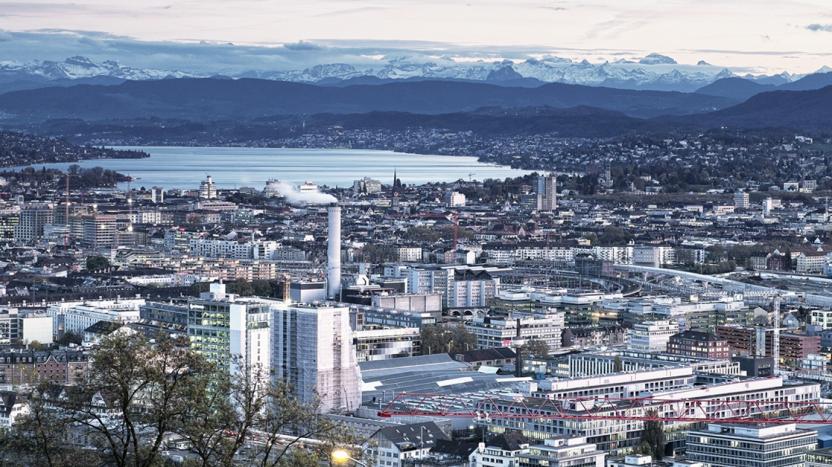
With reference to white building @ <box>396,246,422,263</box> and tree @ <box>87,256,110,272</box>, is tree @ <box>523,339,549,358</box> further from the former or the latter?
white building @ <box>396,246,422,263</box>

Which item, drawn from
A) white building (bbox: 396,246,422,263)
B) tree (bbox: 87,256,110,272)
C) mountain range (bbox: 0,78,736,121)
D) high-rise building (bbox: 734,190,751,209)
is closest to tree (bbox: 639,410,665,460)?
tree (bbox: 87,256,110,272)

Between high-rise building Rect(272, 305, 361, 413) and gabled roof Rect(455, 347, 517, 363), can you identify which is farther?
gabled roof Rect(455, 347, 517, 363)

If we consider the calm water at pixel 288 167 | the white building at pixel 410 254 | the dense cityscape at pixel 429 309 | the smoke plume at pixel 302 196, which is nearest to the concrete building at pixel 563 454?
the dense cityscape at pixel 429 309

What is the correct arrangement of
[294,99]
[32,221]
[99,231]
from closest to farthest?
1. [99,231]
2. [32,221]
3. [294,99]

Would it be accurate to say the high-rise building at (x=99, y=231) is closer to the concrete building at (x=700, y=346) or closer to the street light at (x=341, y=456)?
the concrete building at (x=700, y=346)

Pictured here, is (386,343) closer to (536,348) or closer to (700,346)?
(536,348)

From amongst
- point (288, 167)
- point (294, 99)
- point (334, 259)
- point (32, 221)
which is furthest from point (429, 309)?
point (294, 99)

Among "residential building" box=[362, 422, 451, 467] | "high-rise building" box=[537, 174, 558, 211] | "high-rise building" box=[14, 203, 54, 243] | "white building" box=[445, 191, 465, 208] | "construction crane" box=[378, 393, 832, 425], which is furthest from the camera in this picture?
"white building" box=[445, 191, 465, 208]

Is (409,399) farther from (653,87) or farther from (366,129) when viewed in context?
(653,87)
